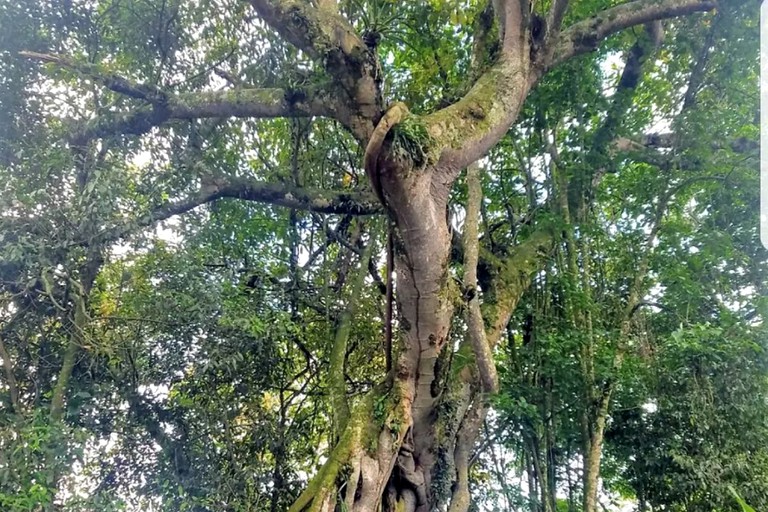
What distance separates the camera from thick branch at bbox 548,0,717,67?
3725 mm

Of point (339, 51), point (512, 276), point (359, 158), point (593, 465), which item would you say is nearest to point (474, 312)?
point (512, 276)

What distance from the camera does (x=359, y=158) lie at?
16.2ft

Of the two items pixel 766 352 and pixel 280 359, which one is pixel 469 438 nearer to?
pixel 280 359

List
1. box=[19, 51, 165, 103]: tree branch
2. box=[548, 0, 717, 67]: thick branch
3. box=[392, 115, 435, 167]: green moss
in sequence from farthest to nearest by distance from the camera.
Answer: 1. box=[548, 0, 717, 67]: thick branch
2. box=[19, 51, 165, 103]: tree branch
3. box=[392, 115, 435, 167]: green moss

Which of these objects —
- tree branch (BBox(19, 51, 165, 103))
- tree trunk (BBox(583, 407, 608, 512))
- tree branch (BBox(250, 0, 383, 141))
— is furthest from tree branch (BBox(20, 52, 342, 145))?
tree trunk (BBox(583, 407, 608, 512))

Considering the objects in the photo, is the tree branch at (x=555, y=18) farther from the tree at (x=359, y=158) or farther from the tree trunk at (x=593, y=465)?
the tree trunk at (x=593, y=465)

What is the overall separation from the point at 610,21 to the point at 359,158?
2.30 metres

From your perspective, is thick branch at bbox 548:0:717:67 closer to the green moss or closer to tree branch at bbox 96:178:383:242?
the green moss

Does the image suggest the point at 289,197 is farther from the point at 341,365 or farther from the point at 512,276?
the point at 512,276

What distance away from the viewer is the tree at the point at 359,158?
121 inches

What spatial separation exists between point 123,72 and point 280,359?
108 inches

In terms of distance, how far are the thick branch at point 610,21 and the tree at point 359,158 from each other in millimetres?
13

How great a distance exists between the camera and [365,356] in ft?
17.6

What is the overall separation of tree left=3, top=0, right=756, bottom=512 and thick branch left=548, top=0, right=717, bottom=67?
1cm
